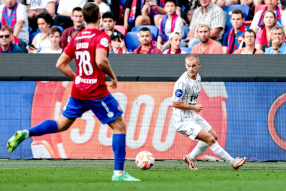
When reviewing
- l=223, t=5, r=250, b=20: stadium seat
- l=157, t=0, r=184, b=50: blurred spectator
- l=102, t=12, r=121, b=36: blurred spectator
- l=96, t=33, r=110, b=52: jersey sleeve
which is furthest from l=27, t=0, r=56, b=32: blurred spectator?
l=96, t=33, r=110, b=52: jersey sleeve

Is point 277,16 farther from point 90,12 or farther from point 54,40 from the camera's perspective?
point 90,12

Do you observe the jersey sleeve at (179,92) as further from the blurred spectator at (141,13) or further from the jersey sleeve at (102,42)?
the blurred spectator at (141,13)

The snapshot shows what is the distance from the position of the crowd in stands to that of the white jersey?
2925 mm

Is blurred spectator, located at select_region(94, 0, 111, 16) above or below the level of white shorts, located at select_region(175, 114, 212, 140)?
above

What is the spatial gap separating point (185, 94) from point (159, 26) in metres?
5.05

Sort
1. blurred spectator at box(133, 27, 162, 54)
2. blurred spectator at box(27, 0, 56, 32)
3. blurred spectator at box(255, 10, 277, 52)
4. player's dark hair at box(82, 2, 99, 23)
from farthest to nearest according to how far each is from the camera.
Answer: blurred spectator at box(27, 0, 56, 32)
blurred spectator at box(133, 27, 162, 54)
blurred spectator at box(255, 10, 277, 52)
player's dark hair at box(82, 2, 99, 23)

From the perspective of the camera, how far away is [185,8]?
568 inches

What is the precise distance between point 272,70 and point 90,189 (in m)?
6.13

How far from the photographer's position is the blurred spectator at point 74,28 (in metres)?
12.5

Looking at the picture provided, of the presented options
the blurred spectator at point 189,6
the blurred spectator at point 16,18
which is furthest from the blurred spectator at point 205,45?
the blurred spectator at point 16,18

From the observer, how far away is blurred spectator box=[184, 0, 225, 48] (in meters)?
12.7

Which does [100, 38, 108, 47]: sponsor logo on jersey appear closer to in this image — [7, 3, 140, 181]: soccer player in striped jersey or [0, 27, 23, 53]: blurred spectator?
[7, 3, 140, 181]: soccer player in striped jersey

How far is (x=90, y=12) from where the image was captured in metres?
6.55

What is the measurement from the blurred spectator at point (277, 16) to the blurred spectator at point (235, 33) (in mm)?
376
